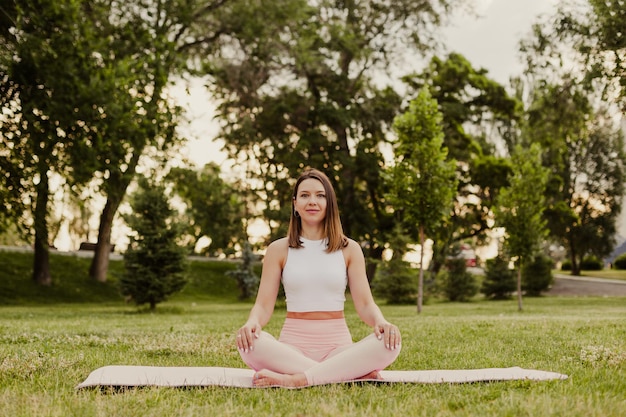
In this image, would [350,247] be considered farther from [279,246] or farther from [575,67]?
[575,67]

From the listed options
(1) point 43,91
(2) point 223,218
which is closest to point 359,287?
(1) point 43,91

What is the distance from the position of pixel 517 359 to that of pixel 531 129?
18.9 m

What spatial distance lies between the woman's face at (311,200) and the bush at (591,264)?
59099mm

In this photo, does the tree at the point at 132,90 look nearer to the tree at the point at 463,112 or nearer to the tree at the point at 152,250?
the tree at the point at 152,250

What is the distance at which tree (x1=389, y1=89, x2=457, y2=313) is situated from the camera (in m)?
21.1

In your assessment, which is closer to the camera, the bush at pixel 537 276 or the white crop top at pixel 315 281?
the white crop top at pixel 315 281

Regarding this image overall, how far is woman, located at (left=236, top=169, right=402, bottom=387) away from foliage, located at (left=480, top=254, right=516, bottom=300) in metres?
32.5

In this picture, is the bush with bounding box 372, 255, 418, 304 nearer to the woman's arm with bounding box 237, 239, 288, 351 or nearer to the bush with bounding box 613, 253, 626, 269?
the woman's arm with bounding box 237, 239, 288, 351

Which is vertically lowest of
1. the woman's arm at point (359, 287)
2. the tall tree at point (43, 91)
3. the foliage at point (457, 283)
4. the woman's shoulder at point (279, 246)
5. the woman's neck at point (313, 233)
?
the foliage at point (457, 283)

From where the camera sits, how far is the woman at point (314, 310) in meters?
5.42

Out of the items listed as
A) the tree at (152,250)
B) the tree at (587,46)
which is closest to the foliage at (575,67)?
the tree at (587,46)

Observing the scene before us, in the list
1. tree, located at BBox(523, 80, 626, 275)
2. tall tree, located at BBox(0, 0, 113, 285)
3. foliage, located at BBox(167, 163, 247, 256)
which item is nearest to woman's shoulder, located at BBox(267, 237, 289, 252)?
tall tree, located at BBox(0, 0, 113, 285)

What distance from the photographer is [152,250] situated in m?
22.4

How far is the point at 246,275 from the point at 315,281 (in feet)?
95.1
